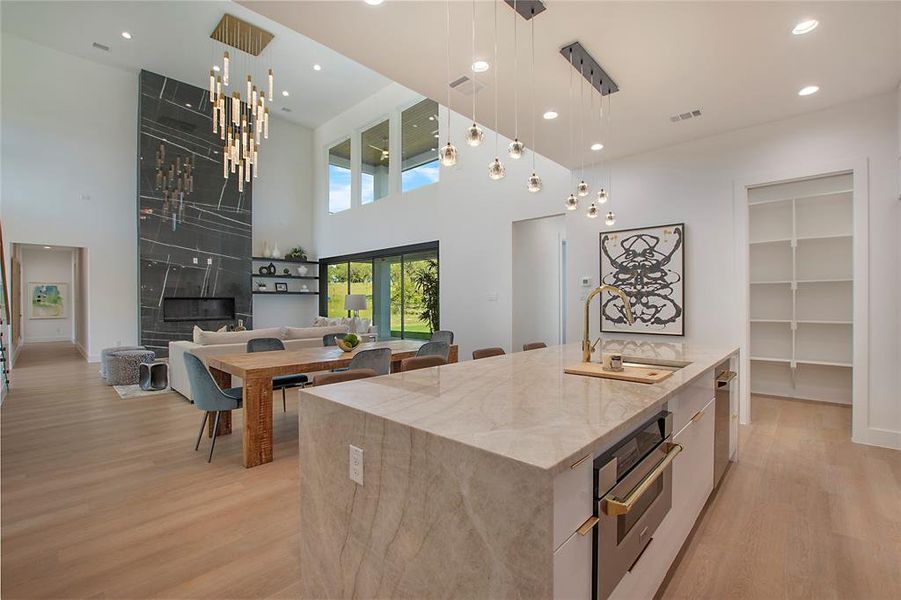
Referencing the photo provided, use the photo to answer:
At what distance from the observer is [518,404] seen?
143 centimetres

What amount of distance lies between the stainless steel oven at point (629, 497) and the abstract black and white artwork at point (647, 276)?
3371 mm

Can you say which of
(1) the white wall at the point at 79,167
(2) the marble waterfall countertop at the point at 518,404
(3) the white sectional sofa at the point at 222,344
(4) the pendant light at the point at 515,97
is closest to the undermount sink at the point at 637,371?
(2) the marble waterfall countertop at the point at 518,404

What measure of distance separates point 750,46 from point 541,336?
4.91 m

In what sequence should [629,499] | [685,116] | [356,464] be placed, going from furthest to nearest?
[685,116]
[356,464]
[629,499]

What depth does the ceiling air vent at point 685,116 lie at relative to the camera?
378 centimetres

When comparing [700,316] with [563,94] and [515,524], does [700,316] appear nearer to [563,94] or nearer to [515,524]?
[563,94]

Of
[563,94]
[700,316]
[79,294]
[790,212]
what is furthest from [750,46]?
[79,294]

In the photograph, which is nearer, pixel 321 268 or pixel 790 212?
pixel 790 212

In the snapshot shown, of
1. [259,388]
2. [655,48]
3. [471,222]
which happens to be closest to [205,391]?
[259,388]

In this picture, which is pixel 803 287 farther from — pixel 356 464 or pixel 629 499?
pixel 356 464

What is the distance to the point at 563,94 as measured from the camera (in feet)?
11.2

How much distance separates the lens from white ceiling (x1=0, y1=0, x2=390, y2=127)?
649cm

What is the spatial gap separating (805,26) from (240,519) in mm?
4489

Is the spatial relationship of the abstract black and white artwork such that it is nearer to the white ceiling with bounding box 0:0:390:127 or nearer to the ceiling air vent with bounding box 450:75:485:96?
the ceiling air vent with bounding box 450:75:485:96
